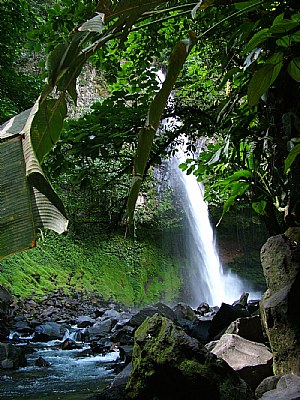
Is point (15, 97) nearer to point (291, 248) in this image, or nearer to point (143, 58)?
point (143, 58)

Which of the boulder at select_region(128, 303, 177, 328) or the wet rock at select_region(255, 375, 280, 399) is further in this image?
the boulder at select_region(128, 303, 177, 328)

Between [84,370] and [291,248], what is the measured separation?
3.11m

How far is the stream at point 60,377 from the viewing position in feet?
13.1

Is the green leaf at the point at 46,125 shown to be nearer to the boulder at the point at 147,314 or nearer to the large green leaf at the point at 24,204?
the large green leaf at the point at 24,204

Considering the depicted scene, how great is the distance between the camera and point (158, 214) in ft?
53.0

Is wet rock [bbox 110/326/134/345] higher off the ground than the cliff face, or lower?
lower

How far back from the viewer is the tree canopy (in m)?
0.48

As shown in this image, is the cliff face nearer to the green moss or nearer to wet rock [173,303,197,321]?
A: the green moss

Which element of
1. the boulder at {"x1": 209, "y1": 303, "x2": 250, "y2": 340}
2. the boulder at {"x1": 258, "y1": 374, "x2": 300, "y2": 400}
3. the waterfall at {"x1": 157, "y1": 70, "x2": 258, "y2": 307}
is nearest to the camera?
the boulder at {"x1": 258, "y1": 374, "x2": 300, "y2": 400}

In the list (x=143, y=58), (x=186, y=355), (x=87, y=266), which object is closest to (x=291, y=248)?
(x=186, y=355)

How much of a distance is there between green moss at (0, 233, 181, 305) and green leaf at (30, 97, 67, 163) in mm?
10973

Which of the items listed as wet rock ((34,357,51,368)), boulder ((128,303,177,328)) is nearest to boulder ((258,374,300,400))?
wet rock ((34,357,51,368))

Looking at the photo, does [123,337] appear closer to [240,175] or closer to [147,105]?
[147,105]

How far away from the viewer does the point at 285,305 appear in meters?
2.72
